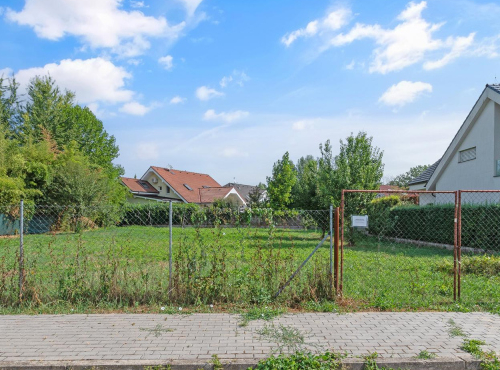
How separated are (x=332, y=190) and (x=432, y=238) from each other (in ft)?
16.2

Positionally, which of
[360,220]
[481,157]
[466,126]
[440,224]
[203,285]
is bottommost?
[203,285]

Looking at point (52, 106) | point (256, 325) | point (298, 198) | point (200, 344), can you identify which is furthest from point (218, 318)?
point (52, 106)

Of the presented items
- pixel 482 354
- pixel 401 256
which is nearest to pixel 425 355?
pixel 482 354

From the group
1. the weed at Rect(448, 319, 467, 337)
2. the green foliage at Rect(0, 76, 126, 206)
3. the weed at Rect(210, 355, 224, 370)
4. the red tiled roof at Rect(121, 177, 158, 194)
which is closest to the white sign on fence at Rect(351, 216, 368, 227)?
the weed at Rect(448, 319, 467, 337)

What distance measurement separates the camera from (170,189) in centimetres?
4431

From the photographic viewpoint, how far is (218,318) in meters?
5.96

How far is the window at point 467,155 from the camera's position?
18502mm

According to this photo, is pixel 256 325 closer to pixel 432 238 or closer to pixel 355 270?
pixel 355 270

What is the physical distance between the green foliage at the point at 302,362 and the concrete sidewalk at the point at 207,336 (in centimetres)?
20

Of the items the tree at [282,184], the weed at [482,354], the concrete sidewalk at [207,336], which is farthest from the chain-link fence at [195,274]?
the tree at [282,184]

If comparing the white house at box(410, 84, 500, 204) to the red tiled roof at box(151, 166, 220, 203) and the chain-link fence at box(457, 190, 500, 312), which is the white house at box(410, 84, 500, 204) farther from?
the red tiled roof at box(151, 166, 220, 203)

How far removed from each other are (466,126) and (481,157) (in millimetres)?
1876

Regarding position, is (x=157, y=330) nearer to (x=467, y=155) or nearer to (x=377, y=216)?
(x=377, y=216)

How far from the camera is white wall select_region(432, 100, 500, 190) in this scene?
16.7m
